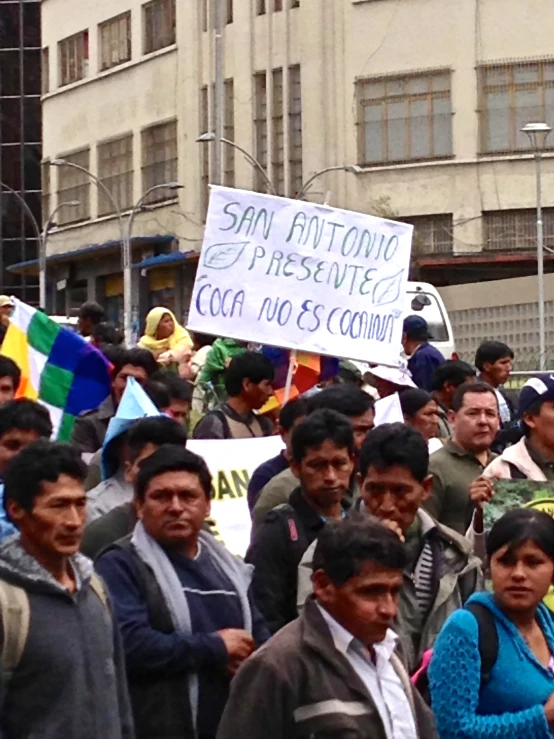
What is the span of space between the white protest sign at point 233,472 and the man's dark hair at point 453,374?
6.38 ft

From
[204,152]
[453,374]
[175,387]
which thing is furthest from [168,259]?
[175,387]

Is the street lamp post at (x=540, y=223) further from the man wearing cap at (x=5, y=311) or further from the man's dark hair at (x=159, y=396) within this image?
the man's dark hair at (x=159, y=396)

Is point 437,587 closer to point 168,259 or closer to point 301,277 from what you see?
point 301,277

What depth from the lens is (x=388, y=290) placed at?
10.9 metres

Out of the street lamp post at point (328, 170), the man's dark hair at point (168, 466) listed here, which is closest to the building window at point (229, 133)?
the street lamp post at point (328, 170)

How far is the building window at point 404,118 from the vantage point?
143ft

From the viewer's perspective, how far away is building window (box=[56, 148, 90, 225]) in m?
53.5

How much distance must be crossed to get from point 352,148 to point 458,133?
8.34 ft

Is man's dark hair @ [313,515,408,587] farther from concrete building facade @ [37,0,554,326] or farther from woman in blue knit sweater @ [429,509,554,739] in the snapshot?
concrete building facade @ [37,0,554,326]

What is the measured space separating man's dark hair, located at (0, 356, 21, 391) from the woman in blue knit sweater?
3.59 meters

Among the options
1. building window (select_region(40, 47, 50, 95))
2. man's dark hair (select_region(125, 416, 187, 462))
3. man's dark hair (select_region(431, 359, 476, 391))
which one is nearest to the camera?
man's dark hair (select_region(125, 416, 187, 462))

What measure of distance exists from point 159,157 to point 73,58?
6.92m

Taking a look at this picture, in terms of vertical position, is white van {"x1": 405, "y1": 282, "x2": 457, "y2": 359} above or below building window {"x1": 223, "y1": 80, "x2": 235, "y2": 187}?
below

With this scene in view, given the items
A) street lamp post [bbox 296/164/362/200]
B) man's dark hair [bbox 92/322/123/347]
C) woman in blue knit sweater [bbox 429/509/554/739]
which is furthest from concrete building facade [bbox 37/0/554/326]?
woman in blue knit sweater [bbox 429/509/554/739]
